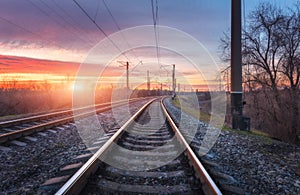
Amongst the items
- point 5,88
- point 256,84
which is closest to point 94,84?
point 5,88

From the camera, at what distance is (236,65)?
905 centimetres

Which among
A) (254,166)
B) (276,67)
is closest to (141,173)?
→ (254,166)

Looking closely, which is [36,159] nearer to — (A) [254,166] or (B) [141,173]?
(B) [141,173]

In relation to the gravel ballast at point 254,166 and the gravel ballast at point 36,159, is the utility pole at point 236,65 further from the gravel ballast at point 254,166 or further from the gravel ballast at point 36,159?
the gravel ballast at point 36,159

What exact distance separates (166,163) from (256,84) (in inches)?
651

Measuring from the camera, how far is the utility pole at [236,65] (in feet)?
29.6

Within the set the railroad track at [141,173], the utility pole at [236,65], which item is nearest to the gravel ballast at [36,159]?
the railroad track at [141,173]

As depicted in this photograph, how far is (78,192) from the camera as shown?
9.54 ft

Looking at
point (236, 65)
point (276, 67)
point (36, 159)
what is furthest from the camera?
point (276, 67)

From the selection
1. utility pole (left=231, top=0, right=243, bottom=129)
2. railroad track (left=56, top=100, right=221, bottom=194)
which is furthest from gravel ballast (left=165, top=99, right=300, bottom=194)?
utility pole (left=231, top=0, right=243, bottom=129)

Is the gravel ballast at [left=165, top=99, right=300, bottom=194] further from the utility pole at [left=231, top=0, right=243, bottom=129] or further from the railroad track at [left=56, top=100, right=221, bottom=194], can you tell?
the utility pole at [left=231, top=0, right=243, bottom=129]

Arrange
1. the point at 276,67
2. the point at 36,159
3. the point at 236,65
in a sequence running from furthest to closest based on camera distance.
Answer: the point at 276,67, the point at 236,65, the point at 36,159

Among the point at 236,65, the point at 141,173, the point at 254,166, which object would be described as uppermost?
the point at 236,65

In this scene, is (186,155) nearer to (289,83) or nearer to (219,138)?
(219,138)
